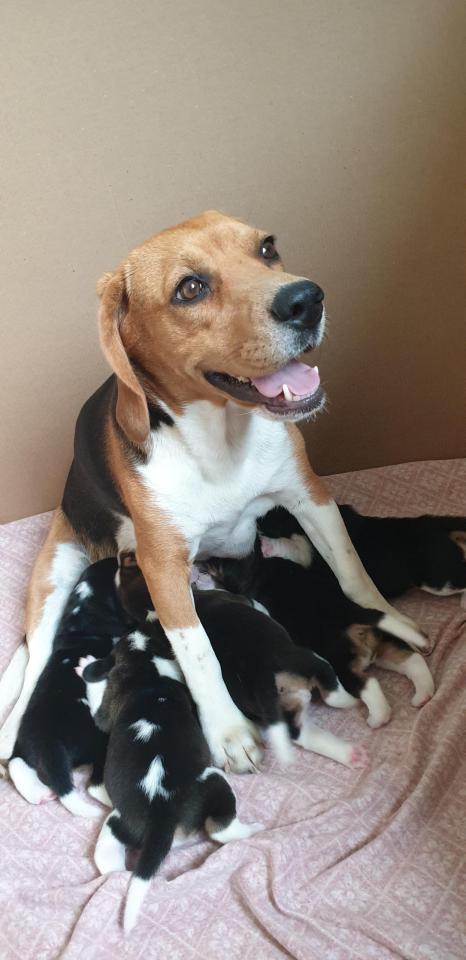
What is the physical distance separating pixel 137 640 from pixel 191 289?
92 cm

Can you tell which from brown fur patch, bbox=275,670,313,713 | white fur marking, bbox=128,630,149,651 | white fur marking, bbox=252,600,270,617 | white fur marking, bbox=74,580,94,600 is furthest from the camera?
white fur marking, bbox=74,580,94,600

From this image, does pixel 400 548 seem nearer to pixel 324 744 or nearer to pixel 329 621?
pixel 329 621

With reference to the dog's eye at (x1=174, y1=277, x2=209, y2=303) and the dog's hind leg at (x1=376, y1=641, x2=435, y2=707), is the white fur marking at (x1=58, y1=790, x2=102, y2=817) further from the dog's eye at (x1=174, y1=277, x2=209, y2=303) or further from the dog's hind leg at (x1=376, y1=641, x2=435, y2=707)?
the dog's eye at (x1=174, y1=277, x2=209, y2=303)

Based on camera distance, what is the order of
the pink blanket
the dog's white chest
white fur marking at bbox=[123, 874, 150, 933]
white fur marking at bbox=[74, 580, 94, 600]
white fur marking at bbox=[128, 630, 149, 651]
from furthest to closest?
white fur marking at bbox=[74, 580, 94, 600] < white fur marking at bbox=[128, 630, 149, 651] < the dog's white chest < white fur marking at bbox=[123, 874, 150, 933] < the pink blanket

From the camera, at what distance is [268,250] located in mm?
1856

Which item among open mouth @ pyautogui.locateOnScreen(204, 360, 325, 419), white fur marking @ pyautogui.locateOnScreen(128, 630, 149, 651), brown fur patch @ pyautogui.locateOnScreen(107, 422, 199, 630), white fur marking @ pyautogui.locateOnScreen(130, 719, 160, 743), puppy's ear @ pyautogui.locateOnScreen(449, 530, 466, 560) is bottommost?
white fur marking @ pyautogui.locateOnScreen(128, 630, 149, 651)

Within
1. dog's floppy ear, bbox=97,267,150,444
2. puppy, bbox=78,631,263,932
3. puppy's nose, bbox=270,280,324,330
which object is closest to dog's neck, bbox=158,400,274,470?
dog's floppy ear, bbox=97,267,150,444

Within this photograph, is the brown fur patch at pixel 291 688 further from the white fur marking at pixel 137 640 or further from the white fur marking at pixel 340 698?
the white fur marking at pixel 137 640

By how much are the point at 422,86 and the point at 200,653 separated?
1773 mm

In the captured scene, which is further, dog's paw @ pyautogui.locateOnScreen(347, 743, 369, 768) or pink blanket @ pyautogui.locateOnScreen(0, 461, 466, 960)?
dog's paw @ pyautogui.locateOnScreen(347, 743, 369, 768)

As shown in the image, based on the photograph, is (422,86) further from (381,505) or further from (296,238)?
(381,505)

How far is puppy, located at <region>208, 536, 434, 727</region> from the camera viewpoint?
A: 6.41 feet

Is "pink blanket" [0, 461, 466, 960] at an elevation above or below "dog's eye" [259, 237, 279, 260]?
below

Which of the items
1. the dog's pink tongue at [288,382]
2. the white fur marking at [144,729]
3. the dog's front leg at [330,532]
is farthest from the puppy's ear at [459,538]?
the white fur marking at [144,729]
